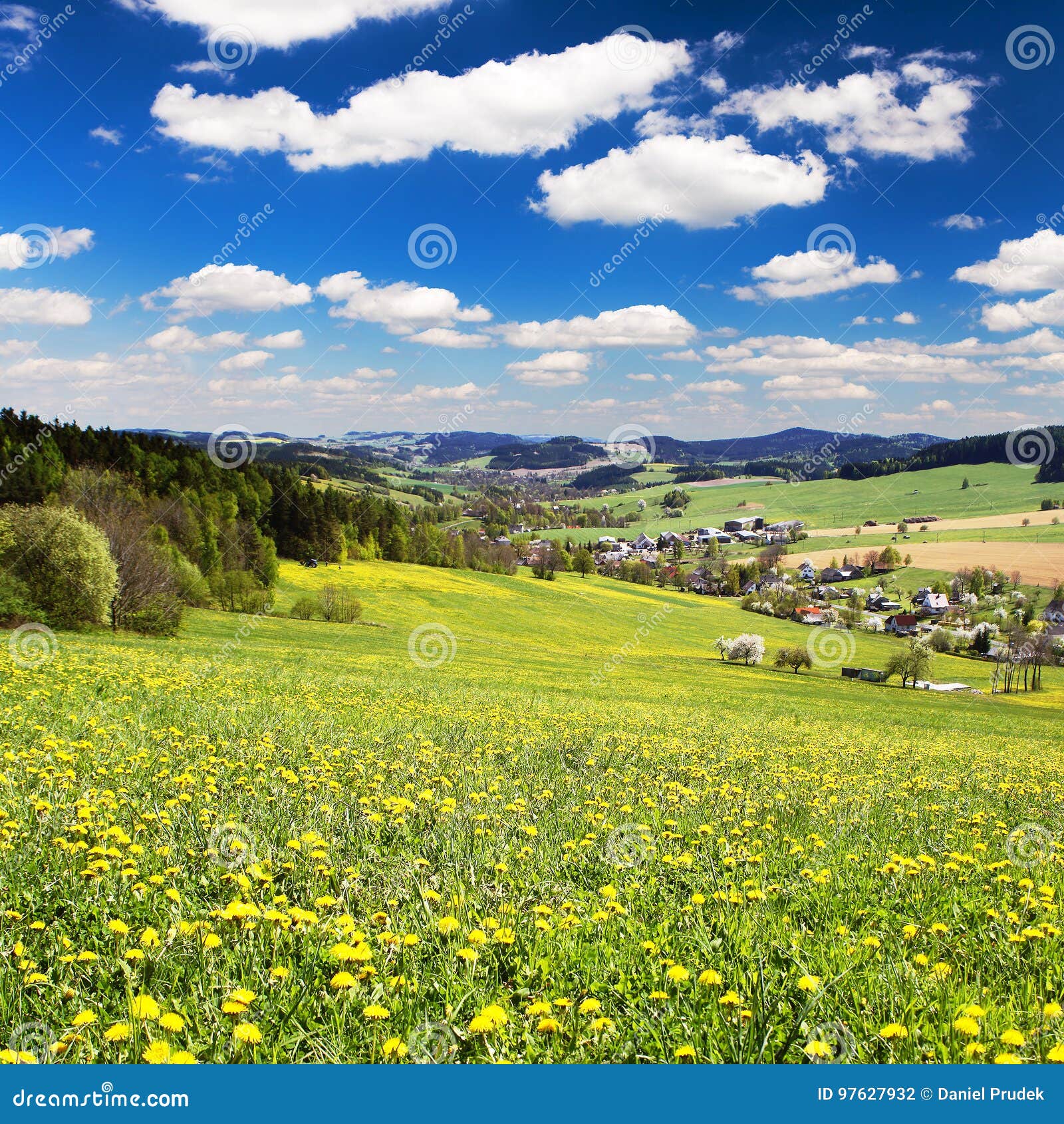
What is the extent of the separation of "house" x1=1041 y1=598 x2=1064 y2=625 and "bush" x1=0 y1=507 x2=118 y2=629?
5024 inches

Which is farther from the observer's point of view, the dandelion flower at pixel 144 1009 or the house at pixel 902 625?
the house at pixel 902 625

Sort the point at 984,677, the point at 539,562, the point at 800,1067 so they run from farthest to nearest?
the point at 539,562 → the point at 984,677 → the point at 800,1067

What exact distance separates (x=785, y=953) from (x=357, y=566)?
326 feet

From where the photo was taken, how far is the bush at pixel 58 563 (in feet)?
133

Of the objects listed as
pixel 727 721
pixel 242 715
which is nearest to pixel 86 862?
pixel 242 715

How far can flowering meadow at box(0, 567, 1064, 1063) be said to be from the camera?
340 centimetres

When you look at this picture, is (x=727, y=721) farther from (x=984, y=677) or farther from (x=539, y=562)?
(x=539, y=562)

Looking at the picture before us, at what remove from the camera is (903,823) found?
7941 millimetres

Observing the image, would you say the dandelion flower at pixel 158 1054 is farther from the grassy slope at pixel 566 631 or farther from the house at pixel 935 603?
the house at pixel 935 603

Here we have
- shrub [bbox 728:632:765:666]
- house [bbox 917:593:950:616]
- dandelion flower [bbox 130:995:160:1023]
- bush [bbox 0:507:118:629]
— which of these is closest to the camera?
dandelion flower [bbox 130:995:160:1023]

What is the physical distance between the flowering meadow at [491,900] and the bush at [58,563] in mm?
35067

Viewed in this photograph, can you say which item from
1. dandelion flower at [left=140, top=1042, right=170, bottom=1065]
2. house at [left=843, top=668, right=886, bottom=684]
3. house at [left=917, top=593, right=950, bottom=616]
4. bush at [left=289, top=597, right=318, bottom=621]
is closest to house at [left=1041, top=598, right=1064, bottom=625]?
house at [left=917, top=593, right=950, bottom=616]

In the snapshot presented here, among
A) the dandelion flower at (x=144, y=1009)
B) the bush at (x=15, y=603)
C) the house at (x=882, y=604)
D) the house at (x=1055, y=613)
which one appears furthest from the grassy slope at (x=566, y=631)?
the dandelion flower at (x=144, y=1009)

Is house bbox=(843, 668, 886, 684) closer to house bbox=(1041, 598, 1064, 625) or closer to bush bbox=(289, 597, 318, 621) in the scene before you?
house bbox=(1041, 598, 1064, 625)
